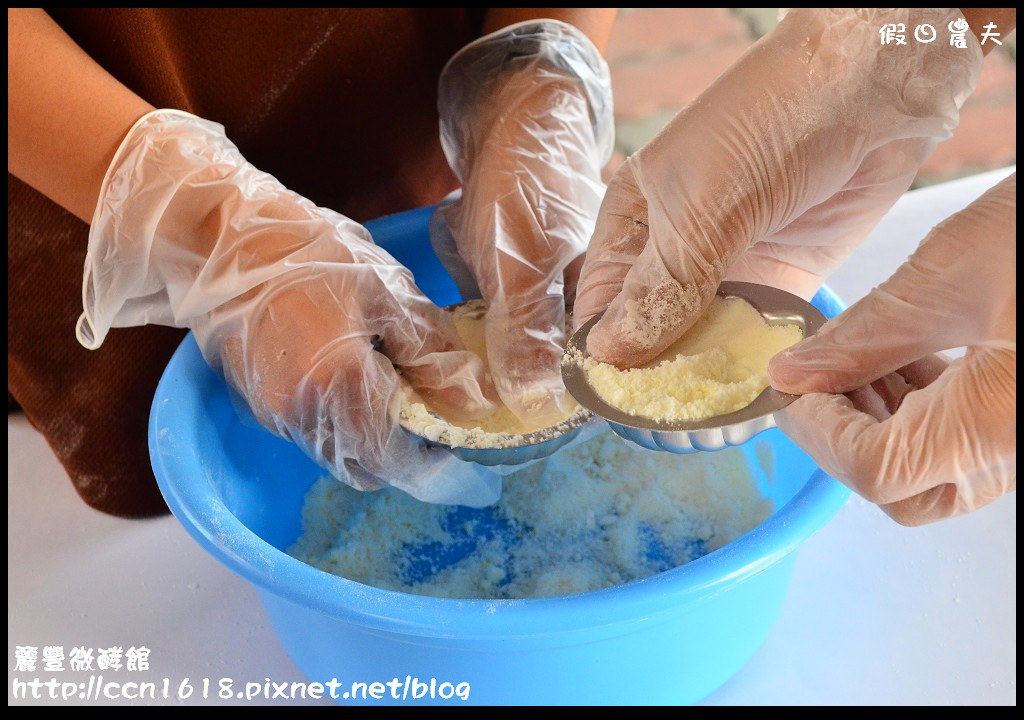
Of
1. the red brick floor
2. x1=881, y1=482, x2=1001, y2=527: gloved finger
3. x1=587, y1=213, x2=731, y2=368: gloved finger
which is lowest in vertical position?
the red brick floor

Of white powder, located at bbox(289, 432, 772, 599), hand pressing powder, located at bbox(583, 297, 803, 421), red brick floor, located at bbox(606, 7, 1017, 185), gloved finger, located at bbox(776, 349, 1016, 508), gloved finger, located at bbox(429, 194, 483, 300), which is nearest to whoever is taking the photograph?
gloved finger, located at bbox(776, 349, 1016, 508)

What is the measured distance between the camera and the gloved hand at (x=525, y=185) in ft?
2.68

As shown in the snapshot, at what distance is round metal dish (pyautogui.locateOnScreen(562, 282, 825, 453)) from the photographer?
0.61 metres

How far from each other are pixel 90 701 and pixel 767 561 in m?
0.58

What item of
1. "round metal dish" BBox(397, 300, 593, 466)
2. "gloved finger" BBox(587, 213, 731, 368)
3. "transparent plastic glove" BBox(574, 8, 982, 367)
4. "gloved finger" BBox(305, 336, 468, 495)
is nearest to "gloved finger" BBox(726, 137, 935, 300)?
"transparent plastic glove" BBox(574, 8, 982, 367)

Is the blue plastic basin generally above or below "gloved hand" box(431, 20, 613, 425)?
below

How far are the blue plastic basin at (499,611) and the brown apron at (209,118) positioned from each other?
197mm

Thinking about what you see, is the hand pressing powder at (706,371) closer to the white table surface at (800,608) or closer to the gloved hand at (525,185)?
the gloved hand at (525,185)

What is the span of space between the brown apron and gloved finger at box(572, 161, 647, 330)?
0.34 metres

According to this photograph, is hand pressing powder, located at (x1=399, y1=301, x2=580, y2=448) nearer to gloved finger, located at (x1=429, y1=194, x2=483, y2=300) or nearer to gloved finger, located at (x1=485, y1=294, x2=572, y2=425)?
gloved finger, located at (x1=485, y1=294, x2=572, y2=425)

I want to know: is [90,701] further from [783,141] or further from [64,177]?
[783,141]

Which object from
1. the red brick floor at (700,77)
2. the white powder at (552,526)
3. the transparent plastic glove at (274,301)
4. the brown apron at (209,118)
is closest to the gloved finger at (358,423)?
the transparent plastic glove at (274,301)

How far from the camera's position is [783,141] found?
26.6 inches

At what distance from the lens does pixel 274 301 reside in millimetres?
744
